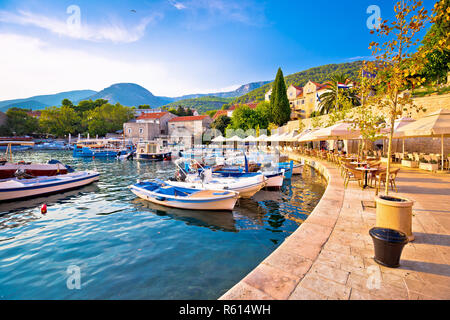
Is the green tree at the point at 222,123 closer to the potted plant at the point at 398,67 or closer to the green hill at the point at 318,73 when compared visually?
the green hill at the point at 318,73

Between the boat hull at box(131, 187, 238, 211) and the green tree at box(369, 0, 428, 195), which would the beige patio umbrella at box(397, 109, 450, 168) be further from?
the boat hull at box(131, 187, 238, 211)

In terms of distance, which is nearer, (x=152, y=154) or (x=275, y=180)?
(x=275, y=180)

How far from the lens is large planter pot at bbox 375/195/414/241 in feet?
13.3

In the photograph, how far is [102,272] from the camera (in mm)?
5113

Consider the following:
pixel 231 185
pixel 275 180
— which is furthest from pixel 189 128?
pixel 231 185

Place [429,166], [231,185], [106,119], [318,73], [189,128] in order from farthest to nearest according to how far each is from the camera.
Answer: [318,73] → [106,119] → [189,128] → [429,166] → [231,185]

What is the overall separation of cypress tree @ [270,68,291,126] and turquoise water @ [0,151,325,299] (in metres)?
44.2

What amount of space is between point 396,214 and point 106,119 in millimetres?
88225

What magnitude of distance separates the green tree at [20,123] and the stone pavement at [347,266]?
92.5 m

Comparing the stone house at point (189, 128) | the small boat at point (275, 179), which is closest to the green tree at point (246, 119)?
the stone house at point (189, 128)

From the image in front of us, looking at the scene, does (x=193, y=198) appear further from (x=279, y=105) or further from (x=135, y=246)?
(x=279, y=105)

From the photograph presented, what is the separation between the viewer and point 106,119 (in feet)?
252

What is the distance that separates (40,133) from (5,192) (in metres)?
83.3
